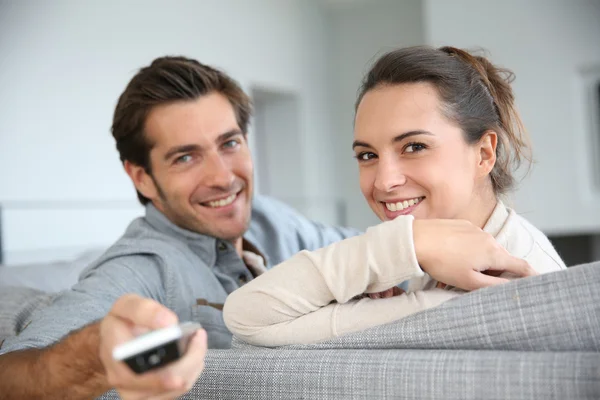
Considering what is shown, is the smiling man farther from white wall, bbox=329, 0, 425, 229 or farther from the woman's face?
white wall, bbox=329, 0, 425, 229

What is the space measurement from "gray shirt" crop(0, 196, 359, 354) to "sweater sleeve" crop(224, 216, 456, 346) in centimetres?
44

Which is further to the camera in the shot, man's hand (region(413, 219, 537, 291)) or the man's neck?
the man's neck

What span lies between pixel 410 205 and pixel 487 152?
0.20 m

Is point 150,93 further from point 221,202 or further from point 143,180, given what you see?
point 221,202

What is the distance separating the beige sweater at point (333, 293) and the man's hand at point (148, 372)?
305mm

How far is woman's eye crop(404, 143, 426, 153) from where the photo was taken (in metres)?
1.26

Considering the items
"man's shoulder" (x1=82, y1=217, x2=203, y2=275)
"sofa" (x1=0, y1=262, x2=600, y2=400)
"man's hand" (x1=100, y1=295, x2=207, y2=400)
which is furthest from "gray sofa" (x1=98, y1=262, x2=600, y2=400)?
"man's shoulder" (x1=82, y1=217, x2=203, y2=275)

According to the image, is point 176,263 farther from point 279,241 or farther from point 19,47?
point 19,47

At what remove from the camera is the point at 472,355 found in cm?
78

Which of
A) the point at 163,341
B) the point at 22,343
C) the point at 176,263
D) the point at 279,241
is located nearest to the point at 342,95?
the point at 279,241

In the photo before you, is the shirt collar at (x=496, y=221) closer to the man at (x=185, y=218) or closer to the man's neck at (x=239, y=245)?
the man at (x=185, y=218)

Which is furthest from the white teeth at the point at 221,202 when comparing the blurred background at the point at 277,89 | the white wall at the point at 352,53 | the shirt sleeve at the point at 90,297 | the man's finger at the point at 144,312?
the white wall at the point at 352,53

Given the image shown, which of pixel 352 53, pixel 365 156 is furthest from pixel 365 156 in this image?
pixel 352 53

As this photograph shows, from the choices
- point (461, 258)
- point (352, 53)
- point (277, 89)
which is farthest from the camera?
point (352, 53)
